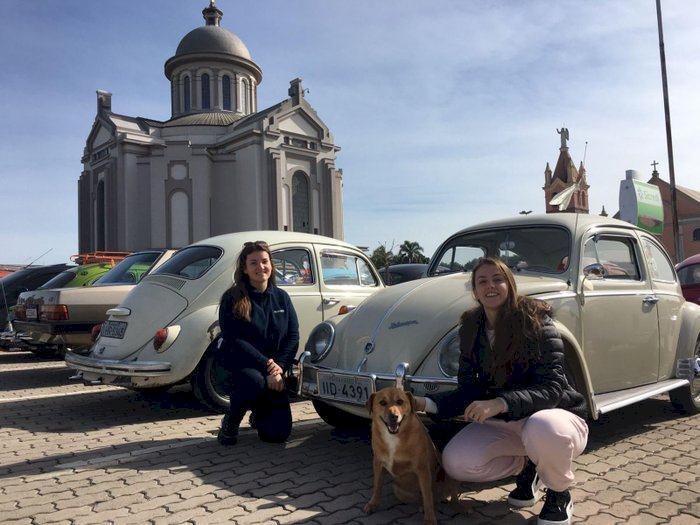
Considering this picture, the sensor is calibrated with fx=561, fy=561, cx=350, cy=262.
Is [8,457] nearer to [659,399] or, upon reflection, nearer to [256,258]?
[256,258]

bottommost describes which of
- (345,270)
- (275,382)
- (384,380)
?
(275,382)

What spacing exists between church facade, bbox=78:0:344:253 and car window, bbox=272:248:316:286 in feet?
115

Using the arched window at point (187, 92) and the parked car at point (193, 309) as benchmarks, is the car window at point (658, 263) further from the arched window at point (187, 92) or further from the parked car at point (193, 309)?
the arched window at point (187, 92)

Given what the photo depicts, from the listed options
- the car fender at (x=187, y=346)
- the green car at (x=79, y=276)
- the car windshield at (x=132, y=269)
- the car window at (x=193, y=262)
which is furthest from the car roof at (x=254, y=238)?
the green car at (x=79, y=276)

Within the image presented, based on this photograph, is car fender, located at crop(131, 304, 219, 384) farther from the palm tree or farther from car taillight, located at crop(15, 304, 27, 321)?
the palm tree

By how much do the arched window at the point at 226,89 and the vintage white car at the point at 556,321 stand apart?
46.3 meters

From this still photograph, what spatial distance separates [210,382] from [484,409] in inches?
135

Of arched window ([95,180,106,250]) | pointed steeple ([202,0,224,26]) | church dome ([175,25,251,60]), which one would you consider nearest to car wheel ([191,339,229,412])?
arched window ([95,180,106,250])

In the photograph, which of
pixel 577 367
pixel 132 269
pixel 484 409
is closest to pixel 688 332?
pixel 577 367

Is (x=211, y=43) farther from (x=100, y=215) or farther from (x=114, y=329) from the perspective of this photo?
(x=114, y=329)

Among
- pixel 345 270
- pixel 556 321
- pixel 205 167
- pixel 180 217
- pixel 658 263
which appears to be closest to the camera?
pixel 556 321

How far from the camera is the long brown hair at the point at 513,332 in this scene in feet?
9.85

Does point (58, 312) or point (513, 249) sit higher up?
point (513, 249)

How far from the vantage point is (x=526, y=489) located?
10.5 feet
